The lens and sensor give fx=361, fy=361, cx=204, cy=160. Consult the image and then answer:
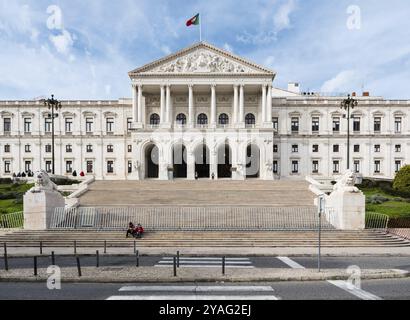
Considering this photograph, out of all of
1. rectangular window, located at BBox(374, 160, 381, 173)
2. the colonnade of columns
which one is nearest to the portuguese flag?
the colonnade of columns

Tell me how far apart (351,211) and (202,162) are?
36035 mm

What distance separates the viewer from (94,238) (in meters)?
22.4

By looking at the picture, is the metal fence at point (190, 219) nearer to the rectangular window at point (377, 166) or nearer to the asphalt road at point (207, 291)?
the asphalt road at point (207, 291)

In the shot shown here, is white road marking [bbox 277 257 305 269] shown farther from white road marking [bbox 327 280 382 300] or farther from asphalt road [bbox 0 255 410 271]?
white road marking [bbox 327 280 382 300]

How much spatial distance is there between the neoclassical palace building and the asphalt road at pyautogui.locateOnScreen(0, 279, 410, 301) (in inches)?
1759

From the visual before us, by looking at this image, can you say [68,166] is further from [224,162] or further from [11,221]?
[11,221]

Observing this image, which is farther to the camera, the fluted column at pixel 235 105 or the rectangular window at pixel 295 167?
the rectangular window at pixel 295 167

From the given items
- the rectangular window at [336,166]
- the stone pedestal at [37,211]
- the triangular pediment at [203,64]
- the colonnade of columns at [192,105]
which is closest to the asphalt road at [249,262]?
the stone pedestal at [37,211]

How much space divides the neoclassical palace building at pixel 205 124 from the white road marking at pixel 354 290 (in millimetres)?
44405

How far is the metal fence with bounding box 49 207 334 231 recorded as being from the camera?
2427 centimetres

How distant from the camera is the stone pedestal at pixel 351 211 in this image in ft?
81.1

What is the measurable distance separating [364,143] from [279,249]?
51659mm

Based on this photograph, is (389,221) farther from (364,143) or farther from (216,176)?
(364,143)

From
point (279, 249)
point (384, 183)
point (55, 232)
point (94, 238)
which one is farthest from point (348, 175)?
point (384, 183)
